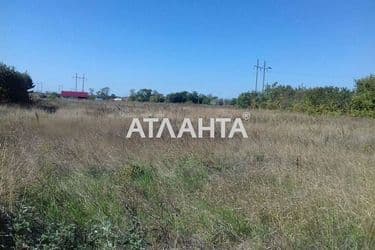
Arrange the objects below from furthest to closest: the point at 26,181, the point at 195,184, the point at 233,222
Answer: the point at 195,184 < the point at 26,181 < the point at 233,222

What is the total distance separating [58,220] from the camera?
3.36 metres

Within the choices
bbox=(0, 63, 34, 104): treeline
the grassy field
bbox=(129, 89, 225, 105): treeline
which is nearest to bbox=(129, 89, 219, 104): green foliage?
bbox=(129, 89, 225, 105): treeline

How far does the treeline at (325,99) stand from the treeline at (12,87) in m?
19.0

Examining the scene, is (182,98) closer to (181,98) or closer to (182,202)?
(181,98)

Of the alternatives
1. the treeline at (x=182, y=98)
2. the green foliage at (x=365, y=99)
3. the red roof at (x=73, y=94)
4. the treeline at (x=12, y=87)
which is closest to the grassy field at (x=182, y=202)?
the green foliage at (x=365, y=99)

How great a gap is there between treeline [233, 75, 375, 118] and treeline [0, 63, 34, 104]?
18988 mm

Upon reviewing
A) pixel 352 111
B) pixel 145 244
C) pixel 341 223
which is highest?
pixel 352 111

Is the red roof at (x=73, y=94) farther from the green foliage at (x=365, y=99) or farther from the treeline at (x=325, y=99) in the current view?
the green foliage at (x=365, y=99)

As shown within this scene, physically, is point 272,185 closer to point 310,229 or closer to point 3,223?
point 310,229

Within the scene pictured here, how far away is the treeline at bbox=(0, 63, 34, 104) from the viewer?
24766mm

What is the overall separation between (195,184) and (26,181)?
217cm

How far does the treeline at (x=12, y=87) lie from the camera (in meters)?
24.8

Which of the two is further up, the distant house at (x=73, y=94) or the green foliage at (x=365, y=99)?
the distant house at (x=73, y=94)

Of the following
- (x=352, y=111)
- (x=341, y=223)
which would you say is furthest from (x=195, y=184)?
(x=352, y=111)
